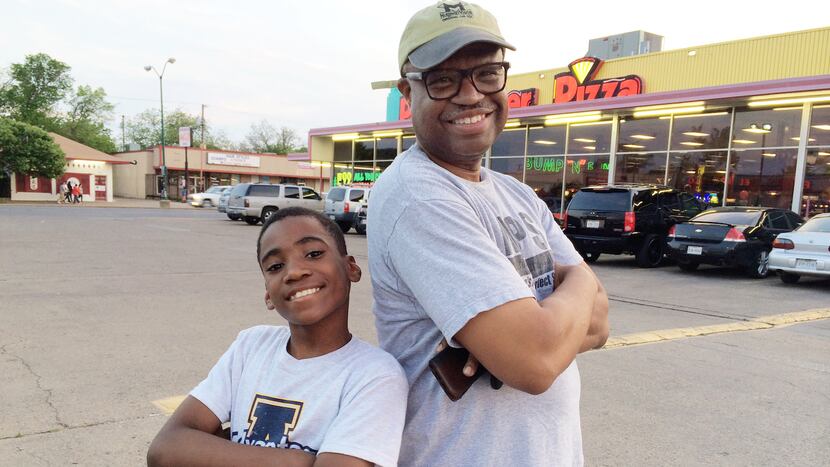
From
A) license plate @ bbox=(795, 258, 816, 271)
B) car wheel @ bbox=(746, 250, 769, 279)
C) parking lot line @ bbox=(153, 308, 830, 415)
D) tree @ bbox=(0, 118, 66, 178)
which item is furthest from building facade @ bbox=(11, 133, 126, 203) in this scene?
parking lot line @ bbox=(153, 308, 830, 415)

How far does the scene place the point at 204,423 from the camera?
160 centimetres

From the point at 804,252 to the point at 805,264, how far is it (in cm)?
22

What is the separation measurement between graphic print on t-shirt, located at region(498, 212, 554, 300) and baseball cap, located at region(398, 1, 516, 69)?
437 mm

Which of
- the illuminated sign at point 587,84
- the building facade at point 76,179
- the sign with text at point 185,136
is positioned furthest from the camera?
the sign with text at point 185,136

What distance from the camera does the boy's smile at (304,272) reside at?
64.0 inches

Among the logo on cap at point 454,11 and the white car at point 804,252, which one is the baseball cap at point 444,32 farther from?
the white car at point 804,252

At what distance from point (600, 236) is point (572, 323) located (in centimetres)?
1199

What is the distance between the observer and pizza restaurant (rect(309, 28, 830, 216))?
15.5 m

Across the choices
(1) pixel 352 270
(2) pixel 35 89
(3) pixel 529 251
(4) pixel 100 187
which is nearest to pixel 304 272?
(1) pixel 352 270

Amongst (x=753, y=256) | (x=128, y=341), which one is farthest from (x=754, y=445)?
(x=753, y=256)

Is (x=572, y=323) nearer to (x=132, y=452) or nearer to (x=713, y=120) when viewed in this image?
(x=132, y=452)

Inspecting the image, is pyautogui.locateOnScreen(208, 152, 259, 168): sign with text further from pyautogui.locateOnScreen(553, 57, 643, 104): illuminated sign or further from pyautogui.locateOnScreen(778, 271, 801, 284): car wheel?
pyautogui.locateOnScreen(778, 271, 801, 284): car wheel

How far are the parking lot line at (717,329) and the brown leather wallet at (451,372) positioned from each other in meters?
4.28

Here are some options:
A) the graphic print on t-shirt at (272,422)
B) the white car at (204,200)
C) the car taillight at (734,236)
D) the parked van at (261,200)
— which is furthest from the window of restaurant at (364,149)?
the graphic print on t-shirt at (272,422)
